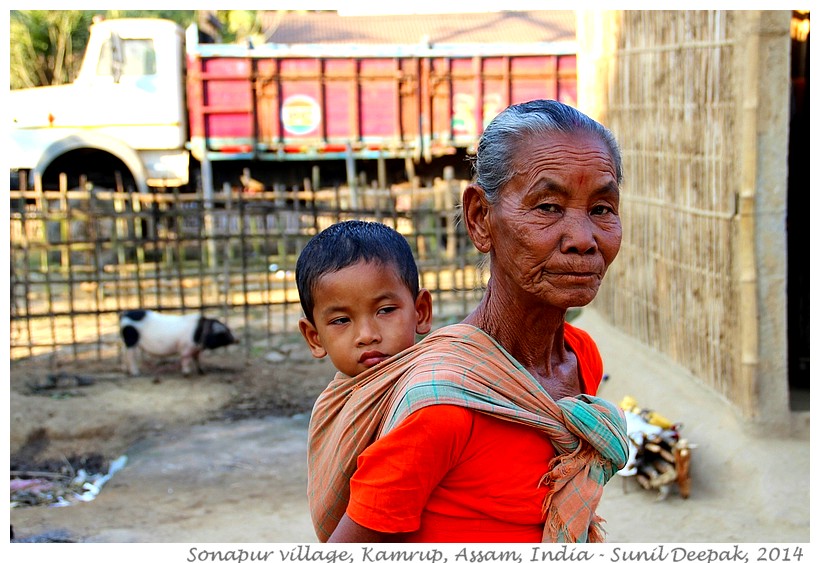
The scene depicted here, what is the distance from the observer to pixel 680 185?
19.4 ft

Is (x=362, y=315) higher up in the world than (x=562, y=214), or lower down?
lower down

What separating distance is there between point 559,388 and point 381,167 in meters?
10.9

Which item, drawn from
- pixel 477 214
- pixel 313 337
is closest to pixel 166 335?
pixel 313 337

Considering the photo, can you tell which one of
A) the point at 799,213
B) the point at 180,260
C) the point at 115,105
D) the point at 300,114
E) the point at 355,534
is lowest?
the point at 180,260

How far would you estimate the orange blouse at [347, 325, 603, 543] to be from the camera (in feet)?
4.92

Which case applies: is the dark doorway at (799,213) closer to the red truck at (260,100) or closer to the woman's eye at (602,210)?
the woman's eye at (602,210)

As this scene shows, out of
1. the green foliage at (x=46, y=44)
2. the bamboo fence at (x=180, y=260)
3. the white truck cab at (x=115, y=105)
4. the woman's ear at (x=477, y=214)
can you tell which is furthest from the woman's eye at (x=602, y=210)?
the green foliage at (x=46, y=44)

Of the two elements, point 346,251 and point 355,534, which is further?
point 346,251

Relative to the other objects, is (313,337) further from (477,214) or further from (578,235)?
(578,235)

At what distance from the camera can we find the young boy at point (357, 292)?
1952 mm

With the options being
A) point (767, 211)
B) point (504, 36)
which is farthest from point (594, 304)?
point (504, 36)

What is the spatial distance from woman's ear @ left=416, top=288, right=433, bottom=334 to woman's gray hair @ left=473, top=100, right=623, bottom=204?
44cm

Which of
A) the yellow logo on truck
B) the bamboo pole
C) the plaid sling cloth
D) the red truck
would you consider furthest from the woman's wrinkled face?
the yellow logo on truck

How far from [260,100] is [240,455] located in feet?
23.7
